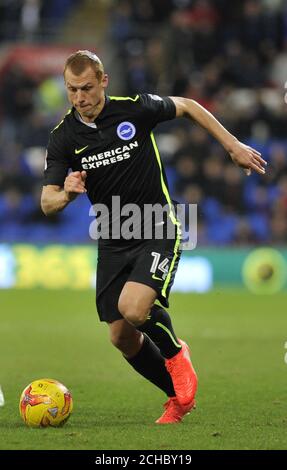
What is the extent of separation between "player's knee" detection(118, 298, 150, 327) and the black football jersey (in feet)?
2.33

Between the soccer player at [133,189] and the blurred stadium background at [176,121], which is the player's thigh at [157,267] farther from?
the blurred stadium background at [176,121]

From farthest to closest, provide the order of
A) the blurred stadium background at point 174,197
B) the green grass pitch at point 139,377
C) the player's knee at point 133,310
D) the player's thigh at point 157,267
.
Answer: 1. the blurred stadium background at point 174,197
2. the player's thigh at point 157,267
3. the player's knee at point 133,310
4. the green grass pitch at point 139,377

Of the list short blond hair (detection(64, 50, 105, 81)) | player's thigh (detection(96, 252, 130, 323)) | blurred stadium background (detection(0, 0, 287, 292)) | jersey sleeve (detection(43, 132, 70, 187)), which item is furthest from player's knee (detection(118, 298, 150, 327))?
blurred stadium background (detection(0, 0, 287, 292))

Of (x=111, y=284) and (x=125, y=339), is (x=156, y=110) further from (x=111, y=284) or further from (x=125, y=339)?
(x=125, y=339)

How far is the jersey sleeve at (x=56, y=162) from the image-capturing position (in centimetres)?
660

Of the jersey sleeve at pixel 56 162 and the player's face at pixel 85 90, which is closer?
the player's face at pixel 85 90

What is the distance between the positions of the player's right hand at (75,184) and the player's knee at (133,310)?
2.49 ft

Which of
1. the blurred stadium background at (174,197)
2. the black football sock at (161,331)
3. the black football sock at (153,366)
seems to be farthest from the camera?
the blurred stadium background at (174,197)

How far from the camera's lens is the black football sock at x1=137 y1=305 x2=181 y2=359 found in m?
6.68

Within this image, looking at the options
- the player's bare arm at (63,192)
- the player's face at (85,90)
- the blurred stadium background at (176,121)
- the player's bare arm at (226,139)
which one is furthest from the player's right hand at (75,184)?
the blurred stadium background at (176,121)

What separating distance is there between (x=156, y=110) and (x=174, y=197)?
10.8 metres

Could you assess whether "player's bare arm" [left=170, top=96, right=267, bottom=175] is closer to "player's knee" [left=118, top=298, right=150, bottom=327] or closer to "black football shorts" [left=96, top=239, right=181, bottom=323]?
"black football shorts" [left=96, top=239, right=181, bottom=323]
